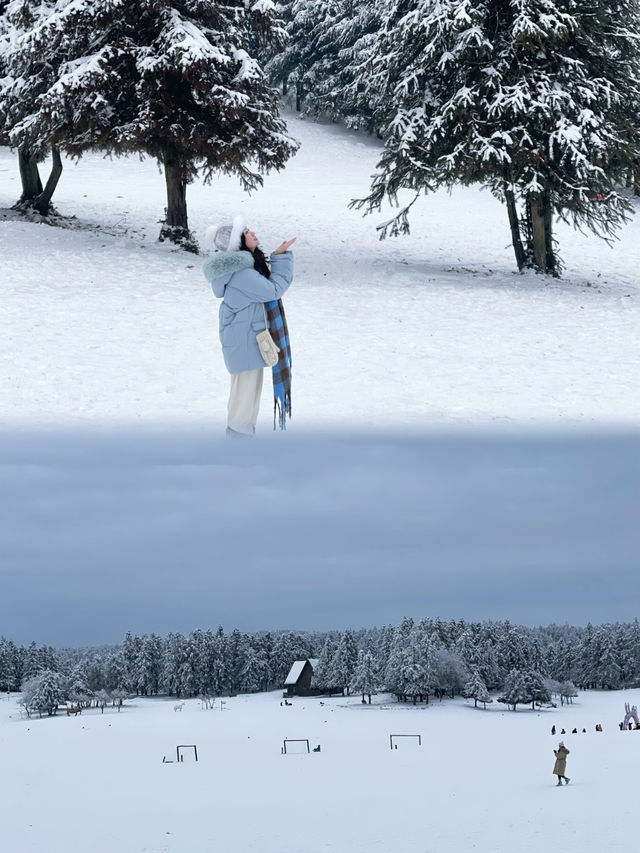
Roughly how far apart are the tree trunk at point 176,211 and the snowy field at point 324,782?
39.7ft

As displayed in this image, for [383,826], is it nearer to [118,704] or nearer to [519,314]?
[519,314]

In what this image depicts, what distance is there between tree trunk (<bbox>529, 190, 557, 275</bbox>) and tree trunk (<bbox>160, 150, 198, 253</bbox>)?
24.6 feet

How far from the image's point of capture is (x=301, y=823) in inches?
750

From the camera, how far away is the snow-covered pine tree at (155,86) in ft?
63.8

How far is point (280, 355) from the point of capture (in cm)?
916

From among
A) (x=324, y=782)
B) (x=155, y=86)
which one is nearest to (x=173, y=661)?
(x=324, y=782)

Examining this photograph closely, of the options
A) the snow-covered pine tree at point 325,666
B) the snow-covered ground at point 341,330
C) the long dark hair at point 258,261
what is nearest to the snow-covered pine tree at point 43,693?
the snow-covered pine tree at point 325,666

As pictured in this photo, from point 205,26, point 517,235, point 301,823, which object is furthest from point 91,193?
point 301,823

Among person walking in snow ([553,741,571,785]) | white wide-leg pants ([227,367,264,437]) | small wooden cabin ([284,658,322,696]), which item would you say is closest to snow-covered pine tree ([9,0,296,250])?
white wide-leg pants ([227,367,264,437])

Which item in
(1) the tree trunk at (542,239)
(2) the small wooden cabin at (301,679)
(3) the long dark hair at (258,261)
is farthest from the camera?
(2) the small wooden cabin at (301,679)

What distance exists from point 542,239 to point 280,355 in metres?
14.4

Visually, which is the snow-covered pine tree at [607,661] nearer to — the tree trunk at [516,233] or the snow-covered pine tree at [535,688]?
the snow-covered pine tree at [535,688]

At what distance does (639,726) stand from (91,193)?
2576 centimetres

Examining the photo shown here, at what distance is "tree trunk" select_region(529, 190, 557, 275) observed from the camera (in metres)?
21.8
